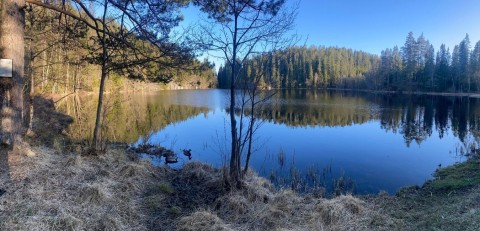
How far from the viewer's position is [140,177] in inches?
288

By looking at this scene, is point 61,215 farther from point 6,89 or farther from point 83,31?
point 83,31

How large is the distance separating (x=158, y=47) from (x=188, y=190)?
3992mm

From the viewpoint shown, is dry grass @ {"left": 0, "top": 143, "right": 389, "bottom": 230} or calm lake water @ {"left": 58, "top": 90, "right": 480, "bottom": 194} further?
calm lake water @ {"left": 58, "top": 90, "right": 480, "bottom": 194}

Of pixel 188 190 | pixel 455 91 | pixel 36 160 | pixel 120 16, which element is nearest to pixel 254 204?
pixel 188 190

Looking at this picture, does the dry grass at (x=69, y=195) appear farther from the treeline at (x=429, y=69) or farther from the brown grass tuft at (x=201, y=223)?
the treeline at (x=429, y=69)

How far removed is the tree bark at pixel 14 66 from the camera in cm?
586

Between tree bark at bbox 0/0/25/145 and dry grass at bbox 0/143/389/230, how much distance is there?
59cm

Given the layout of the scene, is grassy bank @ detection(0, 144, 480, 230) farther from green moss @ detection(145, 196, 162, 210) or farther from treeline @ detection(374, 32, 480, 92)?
treeline @ detection(374, 32, 480, 92)

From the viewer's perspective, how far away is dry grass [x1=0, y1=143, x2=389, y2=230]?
455 cm

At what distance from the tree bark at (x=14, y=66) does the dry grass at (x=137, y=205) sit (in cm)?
59

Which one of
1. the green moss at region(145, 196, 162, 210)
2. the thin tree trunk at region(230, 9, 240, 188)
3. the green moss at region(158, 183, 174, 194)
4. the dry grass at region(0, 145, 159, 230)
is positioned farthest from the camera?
the thin tree trunk at region(230, 9, 240, 188)

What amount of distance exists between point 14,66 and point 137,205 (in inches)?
144

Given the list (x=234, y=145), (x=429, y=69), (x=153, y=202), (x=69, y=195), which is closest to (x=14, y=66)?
(x=69, y=195)

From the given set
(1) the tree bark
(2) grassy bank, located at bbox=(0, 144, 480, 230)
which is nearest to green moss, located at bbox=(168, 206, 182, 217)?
(2) grassy bank, located at bbox=(0, 144, 480, 230)
